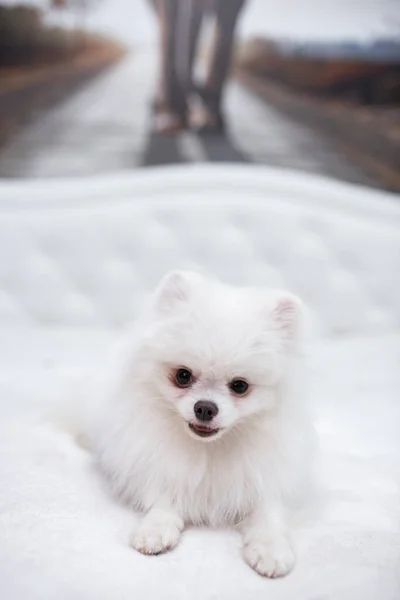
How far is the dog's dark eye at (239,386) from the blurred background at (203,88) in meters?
1.70

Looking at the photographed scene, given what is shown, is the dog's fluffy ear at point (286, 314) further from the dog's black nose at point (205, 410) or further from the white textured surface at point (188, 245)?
the white textured surface at point (188, 245)

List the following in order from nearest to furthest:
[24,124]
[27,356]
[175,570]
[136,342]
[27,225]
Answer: [175,570] < [136,342] < [27,356] < [27,225] < [24,124]

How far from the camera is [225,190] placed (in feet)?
8.69

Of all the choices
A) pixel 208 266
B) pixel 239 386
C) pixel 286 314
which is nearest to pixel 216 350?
pixel 239 386

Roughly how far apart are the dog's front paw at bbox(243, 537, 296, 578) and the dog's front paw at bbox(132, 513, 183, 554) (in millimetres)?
152

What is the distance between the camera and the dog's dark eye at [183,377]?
4.30 ft

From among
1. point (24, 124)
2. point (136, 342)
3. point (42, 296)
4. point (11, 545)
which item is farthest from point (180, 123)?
point (11, 545)

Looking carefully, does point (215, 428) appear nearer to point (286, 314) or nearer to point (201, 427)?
point (201, 427)

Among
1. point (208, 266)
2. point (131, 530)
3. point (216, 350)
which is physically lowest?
point (208, 266)

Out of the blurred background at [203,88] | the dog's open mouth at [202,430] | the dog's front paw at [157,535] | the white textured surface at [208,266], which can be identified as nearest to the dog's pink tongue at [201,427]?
the dog's open mouth at [202,430]

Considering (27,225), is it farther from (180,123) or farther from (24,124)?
(180,123)

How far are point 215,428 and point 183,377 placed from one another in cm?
13

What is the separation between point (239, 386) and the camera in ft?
4.30

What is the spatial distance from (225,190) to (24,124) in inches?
37.4
